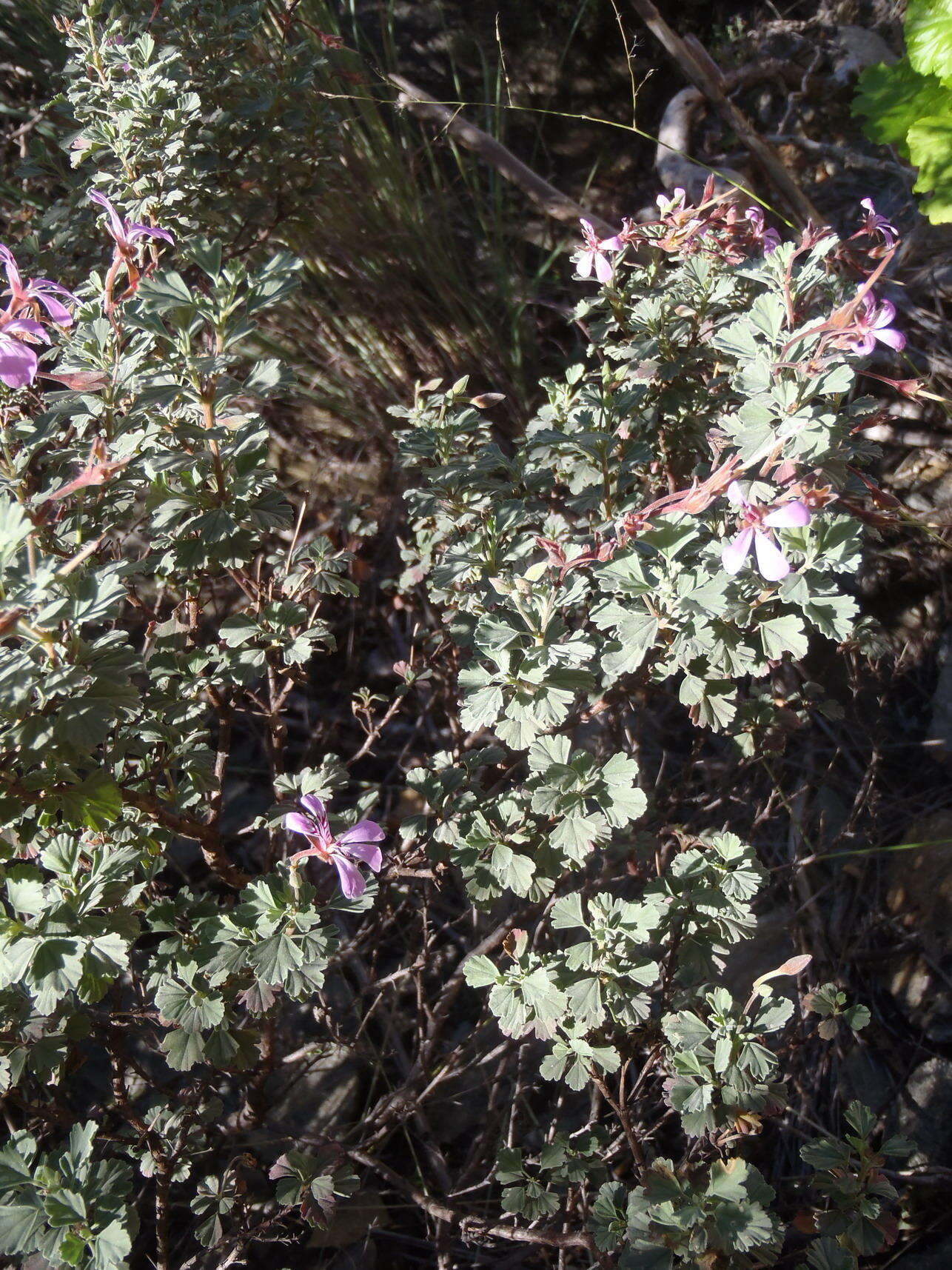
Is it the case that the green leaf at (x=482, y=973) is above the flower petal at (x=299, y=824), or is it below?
below

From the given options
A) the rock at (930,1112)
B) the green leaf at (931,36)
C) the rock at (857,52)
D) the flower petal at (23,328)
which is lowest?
the rock at (930,1112)

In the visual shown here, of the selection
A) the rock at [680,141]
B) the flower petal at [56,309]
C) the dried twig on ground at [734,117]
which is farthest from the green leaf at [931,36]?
the flower petal at [56,309]

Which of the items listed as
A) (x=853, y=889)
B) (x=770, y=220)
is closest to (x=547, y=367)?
(x=770, y=220)

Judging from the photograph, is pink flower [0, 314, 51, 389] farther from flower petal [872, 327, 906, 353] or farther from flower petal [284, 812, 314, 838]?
flower petal [872, 327, 906, 353]

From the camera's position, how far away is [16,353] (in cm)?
94

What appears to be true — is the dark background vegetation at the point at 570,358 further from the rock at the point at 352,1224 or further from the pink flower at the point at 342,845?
the pink flower at the point at 342,845

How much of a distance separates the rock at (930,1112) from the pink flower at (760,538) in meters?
1.16

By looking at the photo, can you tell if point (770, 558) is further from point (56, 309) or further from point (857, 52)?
point (857, 52)

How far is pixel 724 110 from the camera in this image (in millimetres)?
2205

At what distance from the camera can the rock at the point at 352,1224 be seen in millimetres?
1579

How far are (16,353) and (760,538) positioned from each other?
0.78 meters

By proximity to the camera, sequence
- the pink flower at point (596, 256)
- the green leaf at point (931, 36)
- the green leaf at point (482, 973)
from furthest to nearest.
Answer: the green leaf at point (931, 36), the pink flower at point (596, 256), the green leaf at point (482, 973)

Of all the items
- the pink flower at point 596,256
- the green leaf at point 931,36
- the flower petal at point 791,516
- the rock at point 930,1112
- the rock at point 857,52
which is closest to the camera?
the flower petal at point 791,516

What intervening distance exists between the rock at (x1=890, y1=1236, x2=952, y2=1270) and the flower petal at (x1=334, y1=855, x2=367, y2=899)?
1.14m
